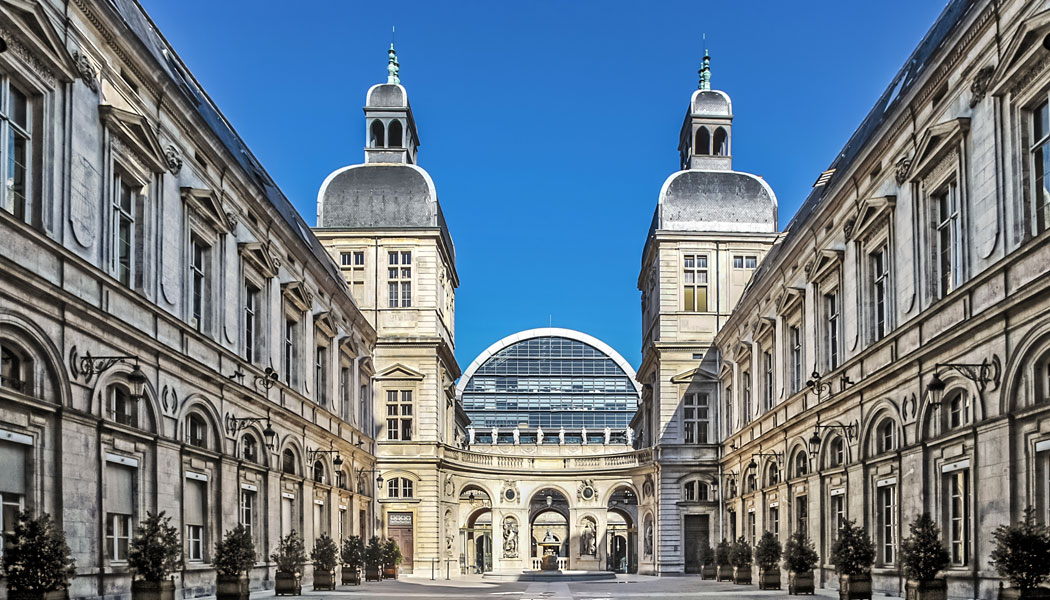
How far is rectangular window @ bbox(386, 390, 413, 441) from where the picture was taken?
2190 inches

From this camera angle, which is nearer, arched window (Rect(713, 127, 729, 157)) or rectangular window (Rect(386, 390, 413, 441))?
rectangular window (Rect(386, 390, 413, 441))

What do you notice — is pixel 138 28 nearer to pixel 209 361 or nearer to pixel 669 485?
pixel 209 361

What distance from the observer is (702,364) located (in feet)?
175

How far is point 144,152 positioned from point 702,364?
35.4m

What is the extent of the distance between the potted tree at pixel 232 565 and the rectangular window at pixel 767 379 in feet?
66.2

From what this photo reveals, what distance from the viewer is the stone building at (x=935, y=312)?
17.7 meters

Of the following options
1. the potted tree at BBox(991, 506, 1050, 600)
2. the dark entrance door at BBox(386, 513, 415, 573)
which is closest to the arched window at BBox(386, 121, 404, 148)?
the dark entrance door at BBox(386, 513, 415, 573)

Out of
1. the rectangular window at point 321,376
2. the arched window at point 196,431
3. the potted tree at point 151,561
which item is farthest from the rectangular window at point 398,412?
the potted tree at point 151,561

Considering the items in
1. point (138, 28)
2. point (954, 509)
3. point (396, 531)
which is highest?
point (138, 28)

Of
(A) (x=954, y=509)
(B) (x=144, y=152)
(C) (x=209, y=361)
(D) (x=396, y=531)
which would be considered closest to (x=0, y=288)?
(B) (x=144, y=152)

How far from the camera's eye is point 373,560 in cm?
4194

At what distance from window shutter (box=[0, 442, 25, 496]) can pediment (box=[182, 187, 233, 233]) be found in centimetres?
914

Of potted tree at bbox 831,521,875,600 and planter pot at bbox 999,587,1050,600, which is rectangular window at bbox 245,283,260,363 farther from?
planter pot at bbox 999,587,1050,600

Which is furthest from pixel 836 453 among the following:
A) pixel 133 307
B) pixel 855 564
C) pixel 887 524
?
pixel 133 307
